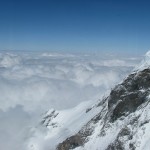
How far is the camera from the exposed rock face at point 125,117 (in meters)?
47.5

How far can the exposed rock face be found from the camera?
47.5 meters

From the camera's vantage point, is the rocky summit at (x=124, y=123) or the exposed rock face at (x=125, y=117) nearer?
the rocky summit at (x=124, y=123)

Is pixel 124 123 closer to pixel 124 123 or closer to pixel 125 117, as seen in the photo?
pixel 124 123

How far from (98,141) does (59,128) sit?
45.8 meters

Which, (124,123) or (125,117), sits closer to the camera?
(124,123)

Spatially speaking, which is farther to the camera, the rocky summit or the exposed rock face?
the exposed rock face

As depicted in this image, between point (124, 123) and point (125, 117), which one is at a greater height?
point (125, 117)

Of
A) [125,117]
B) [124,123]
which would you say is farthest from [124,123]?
[125,117]

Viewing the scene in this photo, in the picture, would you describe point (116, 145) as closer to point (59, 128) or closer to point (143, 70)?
point (143, 70)

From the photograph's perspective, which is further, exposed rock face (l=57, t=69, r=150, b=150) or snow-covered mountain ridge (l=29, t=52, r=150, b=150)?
exposed rock face (l=57, t=69, r=150, b=150)

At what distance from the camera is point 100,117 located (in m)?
66.6

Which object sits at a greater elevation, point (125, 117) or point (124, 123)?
point (125, 117)

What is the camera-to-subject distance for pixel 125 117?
55000 millimetres

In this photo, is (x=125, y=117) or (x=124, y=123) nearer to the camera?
(x=124, y=123)
